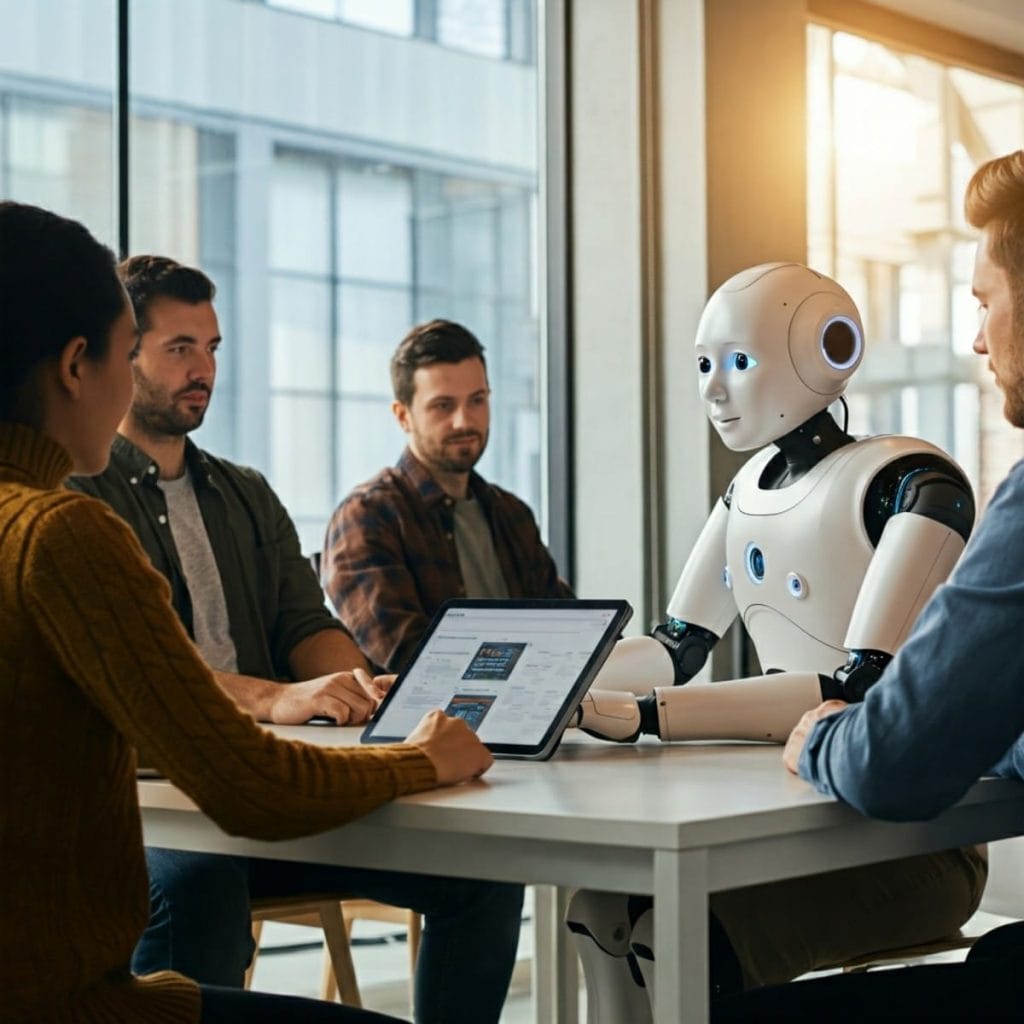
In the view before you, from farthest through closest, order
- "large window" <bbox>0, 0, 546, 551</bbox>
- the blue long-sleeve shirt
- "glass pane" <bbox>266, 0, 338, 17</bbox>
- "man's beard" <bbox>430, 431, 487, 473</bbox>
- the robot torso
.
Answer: "glass pane" <bbox>266, 0, 338, 17</bbox> < "large window" <bbox>0, 0, 546, 551</bbox> < "man's beard" <bbox>430, 431, 487, 473</bbox> < the robot torso < the blue long-sleeve shirt

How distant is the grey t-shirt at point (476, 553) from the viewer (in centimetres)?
304

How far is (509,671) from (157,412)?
3.05 ft

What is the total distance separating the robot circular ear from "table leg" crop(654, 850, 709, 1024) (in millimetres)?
1126

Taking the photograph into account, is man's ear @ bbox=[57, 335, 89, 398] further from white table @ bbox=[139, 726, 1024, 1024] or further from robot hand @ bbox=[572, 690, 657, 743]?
robot hand @ bbox=[572, 690, 657, 743]

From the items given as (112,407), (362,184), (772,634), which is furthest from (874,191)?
(112,407)

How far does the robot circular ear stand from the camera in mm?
2230

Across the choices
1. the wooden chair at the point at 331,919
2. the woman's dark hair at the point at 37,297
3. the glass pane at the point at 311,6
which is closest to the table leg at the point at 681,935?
the woman's dark hair at the point at 37,297

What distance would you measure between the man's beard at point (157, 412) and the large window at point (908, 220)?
2255mm

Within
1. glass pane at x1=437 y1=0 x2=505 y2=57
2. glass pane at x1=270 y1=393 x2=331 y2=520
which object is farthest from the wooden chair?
glass pane at x1=437 y1=0 x2=505 y2=57

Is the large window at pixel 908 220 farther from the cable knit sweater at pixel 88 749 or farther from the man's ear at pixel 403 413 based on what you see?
the cable knit sweater at pixel 88 749

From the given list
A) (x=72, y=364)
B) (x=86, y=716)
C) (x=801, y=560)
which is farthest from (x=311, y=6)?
(x=86, y=716)

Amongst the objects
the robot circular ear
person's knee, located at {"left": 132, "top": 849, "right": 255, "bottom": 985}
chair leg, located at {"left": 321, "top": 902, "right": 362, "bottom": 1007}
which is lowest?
chair leg, located at {"left": 321, "top": 902, "right": 362, "bottom": 1007}

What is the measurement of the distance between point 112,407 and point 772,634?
1.09 meters

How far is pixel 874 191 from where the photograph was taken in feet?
14.6
